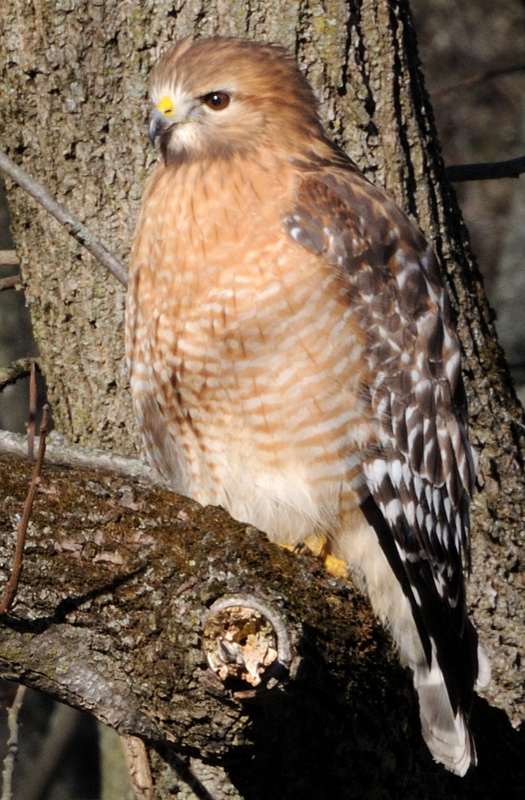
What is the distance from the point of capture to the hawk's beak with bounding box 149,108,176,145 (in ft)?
13.0

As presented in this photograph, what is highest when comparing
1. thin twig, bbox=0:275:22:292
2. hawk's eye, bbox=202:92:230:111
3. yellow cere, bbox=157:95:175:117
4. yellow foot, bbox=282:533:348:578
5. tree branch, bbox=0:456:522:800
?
hawk's eye, bbox=202:92:230:111

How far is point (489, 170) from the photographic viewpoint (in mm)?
4930

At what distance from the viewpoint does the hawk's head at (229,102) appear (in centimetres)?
393

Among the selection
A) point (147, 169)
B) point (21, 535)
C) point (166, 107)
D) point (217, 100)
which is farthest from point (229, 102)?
point (21, 535)

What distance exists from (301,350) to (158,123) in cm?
97

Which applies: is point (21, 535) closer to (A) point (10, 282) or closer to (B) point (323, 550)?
(B) point (323, 550)

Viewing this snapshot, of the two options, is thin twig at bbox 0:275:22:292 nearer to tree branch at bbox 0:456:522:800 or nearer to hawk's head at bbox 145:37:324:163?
hawk's head at bbox 145:37:324:163

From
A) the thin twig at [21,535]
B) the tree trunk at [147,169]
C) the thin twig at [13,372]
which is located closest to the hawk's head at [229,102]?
the tree trunk at [147,169]

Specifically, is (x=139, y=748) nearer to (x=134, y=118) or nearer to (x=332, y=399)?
(x=332, y=399)

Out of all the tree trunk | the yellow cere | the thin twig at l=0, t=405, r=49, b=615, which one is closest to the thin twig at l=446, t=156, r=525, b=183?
the tree trunk

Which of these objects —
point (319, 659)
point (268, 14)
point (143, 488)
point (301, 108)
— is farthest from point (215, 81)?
point (319, 659)

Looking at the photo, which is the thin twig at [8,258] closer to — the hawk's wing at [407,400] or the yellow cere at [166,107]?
the yellow cere at [166,107]

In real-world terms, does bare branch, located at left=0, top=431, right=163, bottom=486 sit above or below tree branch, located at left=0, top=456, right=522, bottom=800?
above

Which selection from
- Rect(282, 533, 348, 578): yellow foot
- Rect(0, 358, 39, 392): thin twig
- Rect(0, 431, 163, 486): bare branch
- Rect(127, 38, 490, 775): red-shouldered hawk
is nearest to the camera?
Rect(0, 431, 163, 486): bare branch
